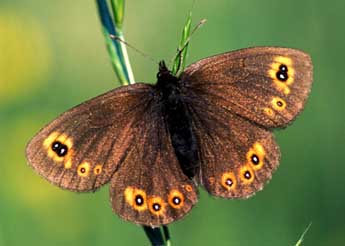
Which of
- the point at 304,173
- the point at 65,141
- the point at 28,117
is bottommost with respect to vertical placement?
the point at 304,173

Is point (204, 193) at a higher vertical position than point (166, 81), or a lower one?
lower

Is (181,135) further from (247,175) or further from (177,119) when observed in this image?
(247,175)

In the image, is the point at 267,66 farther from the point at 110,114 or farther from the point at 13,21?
the point at 13,21

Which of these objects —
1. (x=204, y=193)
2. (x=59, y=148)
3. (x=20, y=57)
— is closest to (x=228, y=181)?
(x=59, y=148)

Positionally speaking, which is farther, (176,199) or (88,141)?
(88,141)

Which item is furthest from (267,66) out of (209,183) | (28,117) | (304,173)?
(28,117)

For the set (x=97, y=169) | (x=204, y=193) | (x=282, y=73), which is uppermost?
(x=282, y=73)
